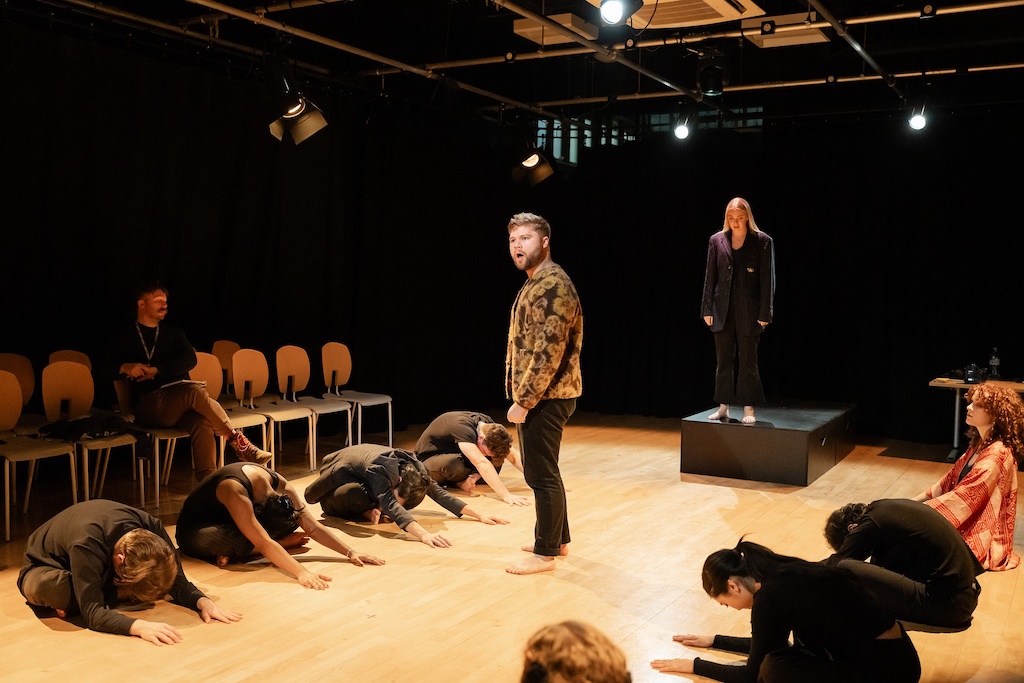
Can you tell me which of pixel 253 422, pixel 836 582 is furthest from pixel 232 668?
pixel 253 422

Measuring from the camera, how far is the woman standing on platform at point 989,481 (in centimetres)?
388

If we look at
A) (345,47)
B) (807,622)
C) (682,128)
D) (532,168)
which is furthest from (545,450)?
(682,128)

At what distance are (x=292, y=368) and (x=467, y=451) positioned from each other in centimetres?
198

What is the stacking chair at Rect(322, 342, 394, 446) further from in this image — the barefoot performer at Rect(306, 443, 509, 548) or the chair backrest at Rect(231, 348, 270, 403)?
the barefoot performer at Rect(306, 443, 509, 548)

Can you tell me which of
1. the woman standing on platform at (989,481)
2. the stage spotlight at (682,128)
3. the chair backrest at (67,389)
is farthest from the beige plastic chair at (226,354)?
the woman standing on platform at (989,481)

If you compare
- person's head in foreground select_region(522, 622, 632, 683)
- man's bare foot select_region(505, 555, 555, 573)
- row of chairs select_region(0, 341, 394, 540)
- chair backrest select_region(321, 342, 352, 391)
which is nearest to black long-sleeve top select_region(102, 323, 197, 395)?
row of chairs select_region(0, 341, 394, 540)

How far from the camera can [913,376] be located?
8438 millimetres

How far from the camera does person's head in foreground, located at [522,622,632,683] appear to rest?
4.95ft

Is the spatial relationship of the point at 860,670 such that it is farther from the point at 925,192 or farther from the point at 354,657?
the point at 925,192

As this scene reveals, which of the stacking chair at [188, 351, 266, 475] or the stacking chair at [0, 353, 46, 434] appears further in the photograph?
the stacking chair at [188, 351, 266, 475]

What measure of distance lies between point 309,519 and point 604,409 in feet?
20.1

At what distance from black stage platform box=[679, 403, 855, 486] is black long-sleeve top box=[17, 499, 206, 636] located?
12.8 feet

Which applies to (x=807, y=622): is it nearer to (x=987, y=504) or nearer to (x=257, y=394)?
(x=987, y=504)

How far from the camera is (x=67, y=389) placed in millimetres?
5379
